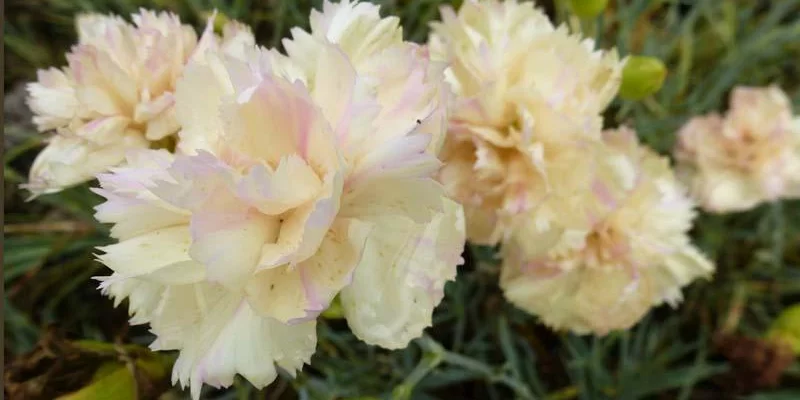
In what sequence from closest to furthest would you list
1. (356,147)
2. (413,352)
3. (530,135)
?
(356,147) → (530,135) → (413,352)

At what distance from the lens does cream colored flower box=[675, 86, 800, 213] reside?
67 centimetres

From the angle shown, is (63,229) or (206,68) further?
(63,229)

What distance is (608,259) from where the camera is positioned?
1.56ft

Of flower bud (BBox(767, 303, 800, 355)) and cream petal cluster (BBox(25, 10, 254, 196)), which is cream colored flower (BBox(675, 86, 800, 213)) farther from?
cream petal cluster (BBox(25, 10, 254, 196))

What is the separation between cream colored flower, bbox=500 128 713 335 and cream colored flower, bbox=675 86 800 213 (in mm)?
184

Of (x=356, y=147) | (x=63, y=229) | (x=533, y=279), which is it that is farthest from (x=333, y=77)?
(x=63, y=229)

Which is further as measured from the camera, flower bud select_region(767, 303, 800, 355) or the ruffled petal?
flower bud select_region(767, 303, 800, 355)

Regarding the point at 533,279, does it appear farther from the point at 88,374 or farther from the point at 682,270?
the point at 88,374

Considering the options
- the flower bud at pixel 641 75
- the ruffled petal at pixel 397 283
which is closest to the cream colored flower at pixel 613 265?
the flower bud at pixel 641 75

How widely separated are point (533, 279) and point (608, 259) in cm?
5

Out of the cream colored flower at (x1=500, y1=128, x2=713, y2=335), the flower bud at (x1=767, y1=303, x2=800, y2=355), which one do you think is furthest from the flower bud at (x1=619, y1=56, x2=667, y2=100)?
the flower bud at (x1=767, y1=303, x2=800, y2=355)

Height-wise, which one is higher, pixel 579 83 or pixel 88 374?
pixel 579 83

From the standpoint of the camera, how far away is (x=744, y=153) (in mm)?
675

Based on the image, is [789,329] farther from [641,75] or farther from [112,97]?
[112,97]
